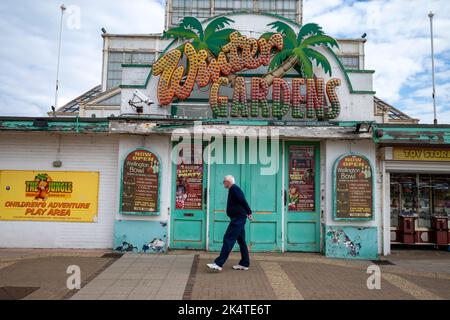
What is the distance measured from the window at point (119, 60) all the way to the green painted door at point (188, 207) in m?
19.9

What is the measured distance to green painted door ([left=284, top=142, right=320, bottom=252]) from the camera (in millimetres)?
8609

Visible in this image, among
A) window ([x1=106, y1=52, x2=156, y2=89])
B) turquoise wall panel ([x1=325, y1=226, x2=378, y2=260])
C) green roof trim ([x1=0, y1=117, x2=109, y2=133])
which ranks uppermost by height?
window ([x1=106, y1=52, x2=156, y2=89])

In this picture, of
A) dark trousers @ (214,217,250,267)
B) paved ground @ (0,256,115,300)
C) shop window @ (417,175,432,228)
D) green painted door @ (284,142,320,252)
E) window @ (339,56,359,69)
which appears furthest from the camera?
window @ (339,56,359,69)

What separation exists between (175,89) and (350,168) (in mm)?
4637

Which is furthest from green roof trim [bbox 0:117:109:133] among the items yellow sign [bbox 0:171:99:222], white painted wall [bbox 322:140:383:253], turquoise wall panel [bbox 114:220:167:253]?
white painted wall [bbox 322:140:383:253]

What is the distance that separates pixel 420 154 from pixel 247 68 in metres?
4.81

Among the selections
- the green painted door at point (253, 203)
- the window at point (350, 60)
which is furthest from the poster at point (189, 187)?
the window at point (350, 60)

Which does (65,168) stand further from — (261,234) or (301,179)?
(301,179)

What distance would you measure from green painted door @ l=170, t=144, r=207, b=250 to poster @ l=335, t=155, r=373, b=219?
3.23 meters

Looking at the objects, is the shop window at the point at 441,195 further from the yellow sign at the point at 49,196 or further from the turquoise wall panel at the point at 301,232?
the yellow sign at the point at 49,196

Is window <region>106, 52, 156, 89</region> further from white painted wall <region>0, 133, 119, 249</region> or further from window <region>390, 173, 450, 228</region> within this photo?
window <region>390, 173, 450, 228</region>

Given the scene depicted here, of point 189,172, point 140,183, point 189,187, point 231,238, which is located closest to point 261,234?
point 189,187
